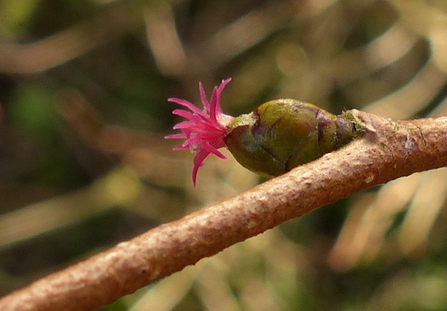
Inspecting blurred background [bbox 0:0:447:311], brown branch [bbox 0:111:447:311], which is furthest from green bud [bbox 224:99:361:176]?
blurred background [bbox 0:0:447:311]

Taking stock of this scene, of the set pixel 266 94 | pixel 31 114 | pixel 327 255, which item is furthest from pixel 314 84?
pixel 31 114

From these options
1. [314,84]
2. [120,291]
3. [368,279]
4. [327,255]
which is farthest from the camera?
[314,84]

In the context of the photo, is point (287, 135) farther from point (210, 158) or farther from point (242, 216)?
point (210, 158)

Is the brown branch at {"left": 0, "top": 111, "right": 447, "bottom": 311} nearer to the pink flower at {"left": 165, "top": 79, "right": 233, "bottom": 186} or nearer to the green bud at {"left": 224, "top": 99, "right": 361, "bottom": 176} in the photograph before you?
the green bud at {"left": 224, "top": 99, "right": 361, "bottom": 176}

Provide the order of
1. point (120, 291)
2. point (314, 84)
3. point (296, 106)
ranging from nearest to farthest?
point (120, 291) < point (296, 106) < point (314, 84)

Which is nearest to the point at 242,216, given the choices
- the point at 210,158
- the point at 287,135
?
the point at 287,135

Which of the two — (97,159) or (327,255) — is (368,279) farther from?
(97,159)
